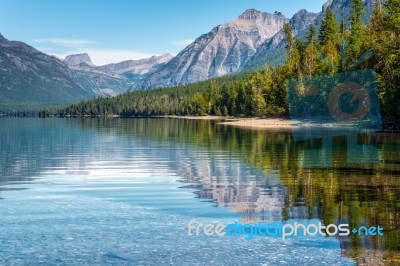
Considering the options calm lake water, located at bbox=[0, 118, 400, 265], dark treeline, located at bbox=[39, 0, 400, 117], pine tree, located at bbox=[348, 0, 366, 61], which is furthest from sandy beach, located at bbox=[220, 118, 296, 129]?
calm lake water, located at bbox=[0, 118, 400, 265]

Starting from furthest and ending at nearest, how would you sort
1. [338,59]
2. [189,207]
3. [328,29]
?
1. [328,29]
2. [338,59]
3. [189,207]

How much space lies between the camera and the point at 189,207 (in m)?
22.2

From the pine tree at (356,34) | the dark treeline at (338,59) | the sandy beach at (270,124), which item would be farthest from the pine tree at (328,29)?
the sandy beach at (270,124)

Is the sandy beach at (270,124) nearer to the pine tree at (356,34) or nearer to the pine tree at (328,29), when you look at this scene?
the pine tree at (356,34)

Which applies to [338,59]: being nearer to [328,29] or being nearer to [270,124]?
[270,124]

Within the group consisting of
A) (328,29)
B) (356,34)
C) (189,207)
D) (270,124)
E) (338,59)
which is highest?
(328,29)

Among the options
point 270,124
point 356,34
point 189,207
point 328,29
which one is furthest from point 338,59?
point 189,207

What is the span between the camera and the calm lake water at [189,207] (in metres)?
15.0

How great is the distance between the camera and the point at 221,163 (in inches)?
1591

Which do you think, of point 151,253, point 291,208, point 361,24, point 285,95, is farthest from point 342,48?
point 151,253

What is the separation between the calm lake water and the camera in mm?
→ 15008

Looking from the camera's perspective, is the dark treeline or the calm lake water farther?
the dark treeline

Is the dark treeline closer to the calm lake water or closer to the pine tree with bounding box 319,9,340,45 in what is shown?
the pine tree with bounding box 319,9,340,45

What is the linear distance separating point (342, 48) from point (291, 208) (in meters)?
103
